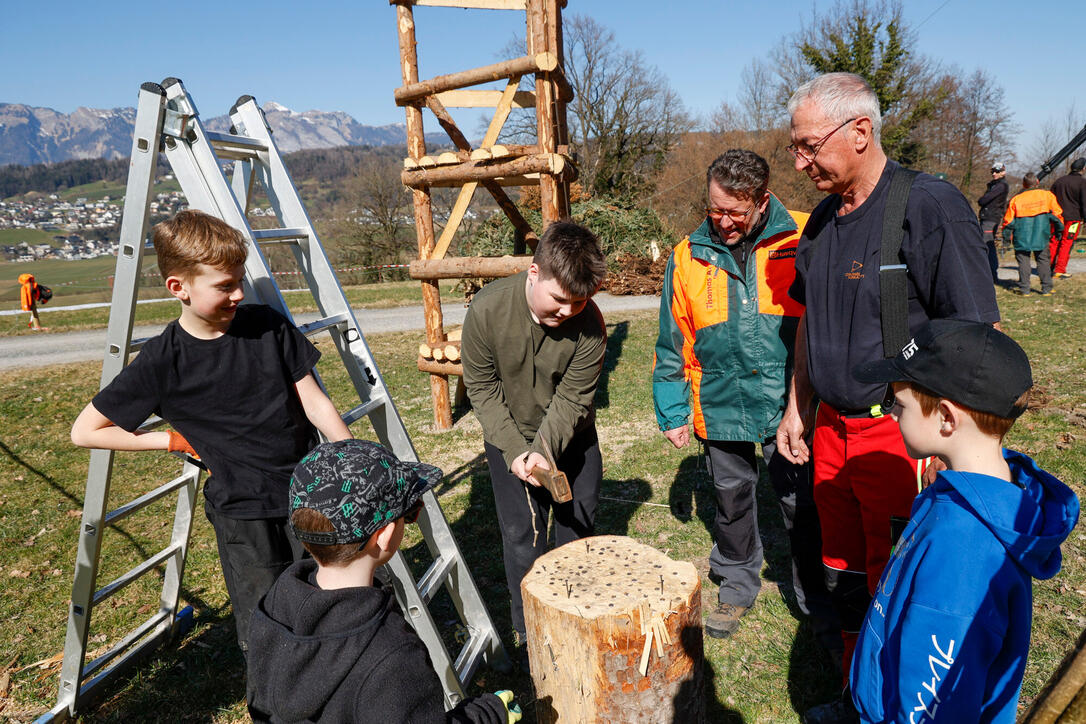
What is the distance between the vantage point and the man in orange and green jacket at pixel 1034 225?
36.2ft

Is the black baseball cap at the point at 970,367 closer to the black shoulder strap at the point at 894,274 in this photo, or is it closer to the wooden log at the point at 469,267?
the black shoulder strap at the point at 894,274

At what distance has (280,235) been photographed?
8.04 ft

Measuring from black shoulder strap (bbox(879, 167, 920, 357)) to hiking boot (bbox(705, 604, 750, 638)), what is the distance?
5.77 ft

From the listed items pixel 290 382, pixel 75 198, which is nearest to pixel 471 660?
pixel 290 382

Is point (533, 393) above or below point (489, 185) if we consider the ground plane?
below

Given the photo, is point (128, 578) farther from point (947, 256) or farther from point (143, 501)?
point (947, 256)

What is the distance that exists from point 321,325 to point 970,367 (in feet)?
7.14

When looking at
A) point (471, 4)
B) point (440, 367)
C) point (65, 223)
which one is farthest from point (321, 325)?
point (65, 223)

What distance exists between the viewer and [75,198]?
11594 centimetres

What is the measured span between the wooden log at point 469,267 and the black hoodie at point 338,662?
4.61 metres

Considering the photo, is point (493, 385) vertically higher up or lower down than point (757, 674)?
higher up

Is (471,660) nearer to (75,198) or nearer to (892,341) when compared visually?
(892,341)

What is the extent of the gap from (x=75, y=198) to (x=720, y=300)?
145 m

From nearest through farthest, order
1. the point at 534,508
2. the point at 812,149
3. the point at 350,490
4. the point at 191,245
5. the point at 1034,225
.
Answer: the point at 350,490 → the point at 191,245 → the point at 812,149 → the point at 534,508 → the point at 1034,225
